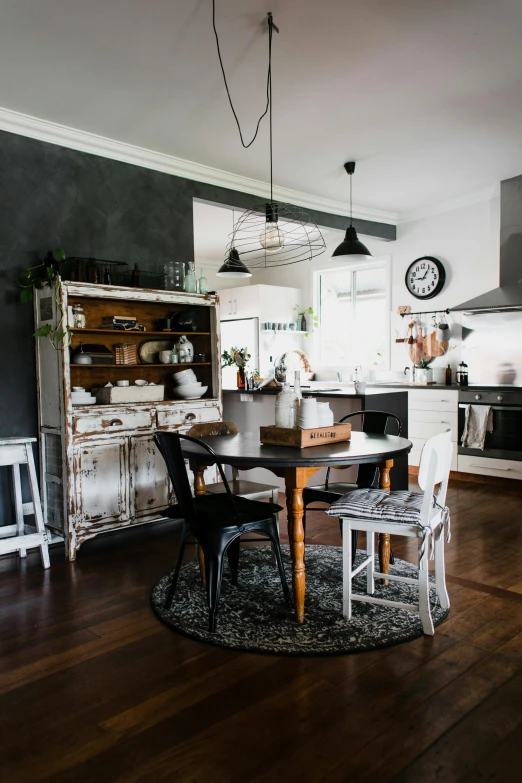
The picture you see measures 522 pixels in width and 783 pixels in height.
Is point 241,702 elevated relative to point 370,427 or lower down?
lower down

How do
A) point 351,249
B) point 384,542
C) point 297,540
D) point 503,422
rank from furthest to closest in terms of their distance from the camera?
point 503,422 < point 351,249 < point 384,542 < point 297,540

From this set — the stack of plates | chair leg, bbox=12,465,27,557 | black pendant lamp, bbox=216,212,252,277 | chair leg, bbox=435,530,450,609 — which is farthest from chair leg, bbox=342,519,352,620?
black pendant lamp, bbox=216,212,252,277

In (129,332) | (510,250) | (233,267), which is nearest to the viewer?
(129,332)

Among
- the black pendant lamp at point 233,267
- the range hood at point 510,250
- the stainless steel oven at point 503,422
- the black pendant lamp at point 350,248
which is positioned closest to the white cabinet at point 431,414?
the stainless steel oven at point 503,422

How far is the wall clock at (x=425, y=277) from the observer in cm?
634

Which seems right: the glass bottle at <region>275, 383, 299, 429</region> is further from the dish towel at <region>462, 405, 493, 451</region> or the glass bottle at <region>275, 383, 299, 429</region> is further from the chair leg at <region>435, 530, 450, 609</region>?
the dish towel at <region>462, 405, 493, 451</region>

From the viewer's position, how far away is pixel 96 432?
146 inches

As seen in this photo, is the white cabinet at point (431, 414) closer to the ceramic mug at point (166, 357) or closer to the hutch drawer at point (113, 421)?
the ceramic mug at point (166, 357)

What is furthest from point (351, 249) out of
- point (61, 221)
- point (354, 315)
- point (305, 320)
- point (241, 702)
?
point (241, 702)

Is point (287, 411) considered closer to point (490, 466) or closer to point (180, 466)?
point (180, 466)

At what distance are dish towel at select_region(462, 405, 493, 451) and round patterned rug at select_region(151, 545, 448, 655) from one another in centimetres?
250

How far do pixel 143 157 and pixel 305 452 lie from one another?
2.92 meters

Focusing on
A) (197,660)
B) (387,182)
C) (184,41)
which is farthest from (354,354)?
(197,660)

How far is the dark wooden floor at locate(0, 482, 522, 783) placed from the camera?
167cm
